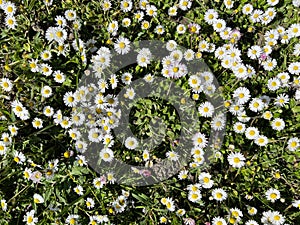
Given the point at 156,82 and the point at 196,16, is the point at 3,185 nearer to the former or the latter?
the point at 156,82

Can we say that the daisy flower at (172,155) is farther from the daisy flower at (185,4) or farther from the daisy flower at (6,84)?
the daisy flower at (6,84)

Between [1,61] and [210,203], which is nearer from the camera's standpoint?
[210,203]

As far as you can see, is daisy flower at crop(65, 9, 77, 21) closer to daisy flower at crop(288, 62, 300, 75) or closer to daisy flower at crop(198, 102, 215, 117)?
daisy flower at crop(198, 102, 215, 117)

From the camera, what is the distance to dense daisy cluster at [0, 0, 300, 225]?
8.88 feet

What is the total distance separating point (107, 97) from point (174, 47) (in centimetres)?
60

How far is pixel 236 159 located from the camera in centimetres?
271

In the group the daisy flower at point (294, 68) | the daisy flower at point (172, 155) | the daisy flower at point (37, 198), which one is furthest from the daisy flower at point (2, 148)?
the daisy flower at point (294, 68)

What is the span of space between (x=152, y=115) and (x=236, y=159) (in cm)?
67

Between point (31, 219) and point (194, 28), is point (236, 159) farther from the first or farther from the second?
point (31, 219)

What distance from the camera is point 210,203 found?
107 inches

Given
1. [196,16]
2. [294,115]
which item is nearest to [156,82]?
[196,16]

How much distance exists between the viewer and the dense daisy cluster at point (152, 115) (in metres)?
2.71

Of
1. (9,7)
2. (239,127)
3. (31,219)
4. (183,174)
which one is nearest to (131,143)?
(183,174)

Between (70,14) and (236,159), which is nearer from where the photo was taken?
(236,159)
